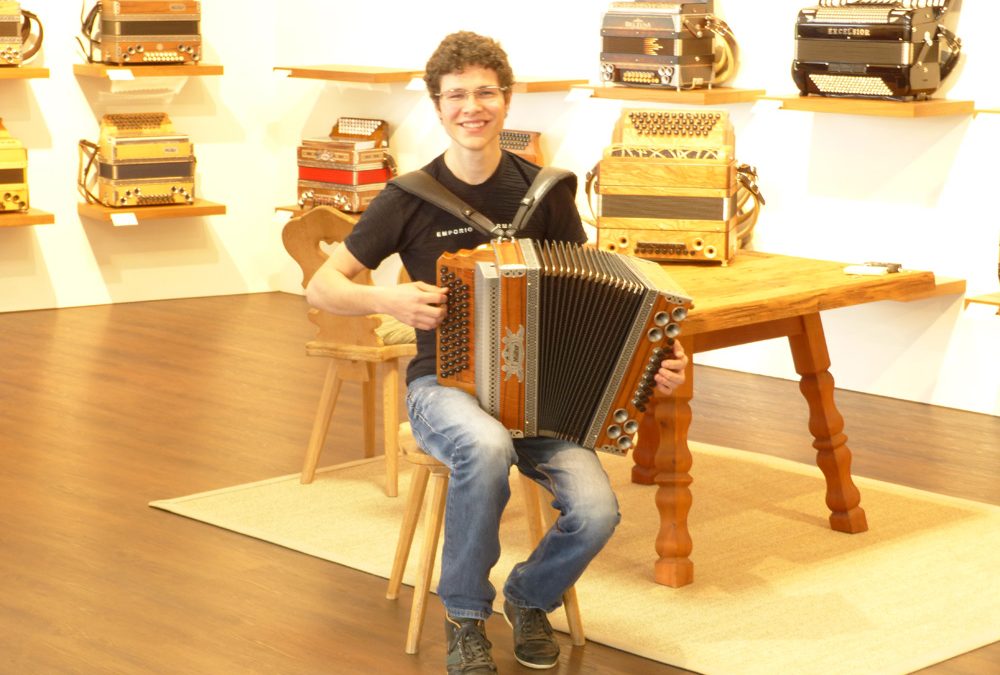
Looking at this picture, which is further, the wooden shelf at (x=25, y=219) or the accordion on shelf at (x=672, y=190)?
the wooden shelf at (x=25, y=219)

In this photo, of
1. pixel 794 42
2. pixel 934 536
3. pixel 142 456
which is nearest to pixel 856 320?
pixel 794 42

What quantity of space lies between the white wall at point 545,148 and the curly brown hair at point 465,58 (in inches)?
100.0

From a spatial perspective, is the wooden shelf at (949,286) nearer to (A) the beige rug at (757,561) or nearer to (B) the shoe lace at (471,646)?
(A) the beige rug at (757,561)

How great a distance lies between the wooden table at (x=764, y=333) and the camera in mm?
3377

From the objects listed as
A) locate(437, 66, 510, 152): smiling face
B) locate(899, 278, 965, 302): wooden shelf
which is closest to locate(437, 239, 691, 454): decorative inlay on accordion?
locate(437, 66, 510, 152): smiling face

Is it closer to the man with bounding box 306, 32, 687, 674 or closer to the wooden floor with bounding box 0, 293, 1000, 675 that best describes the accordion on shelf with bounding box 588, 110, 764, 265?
the man with bounding box 306, 32, 687, 674

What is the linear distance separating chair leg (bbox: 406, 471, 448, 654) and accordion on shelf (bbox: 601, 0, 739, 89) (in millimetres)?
2733

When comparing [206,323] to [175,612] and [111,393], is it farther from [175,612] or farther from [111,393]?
[175,612]

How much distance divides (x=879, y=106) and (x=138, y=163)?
341 cm

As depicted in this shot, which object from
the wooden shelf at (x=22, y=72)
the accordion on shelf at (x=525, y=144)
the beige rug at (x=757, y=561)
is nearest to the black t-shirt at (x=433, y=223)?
the beige rug at (x=757, y=561)

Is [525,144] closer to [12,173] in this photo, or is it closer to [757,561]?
[12,173]

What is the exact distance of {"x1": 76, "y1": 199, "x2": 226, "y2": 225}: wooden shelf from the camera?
6.67 metres

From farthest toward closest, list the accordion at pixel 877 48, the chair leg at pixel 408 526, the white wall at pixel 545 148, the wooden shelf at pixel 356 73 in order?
1. the wooden shelf at pixel 356 73
2. the white wall at pixel 545 148
3. the accordion at pixel 877 48
4. the chair leg at pixel 408 526

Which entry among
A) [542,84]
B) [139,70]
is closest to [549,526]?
[542,84]
